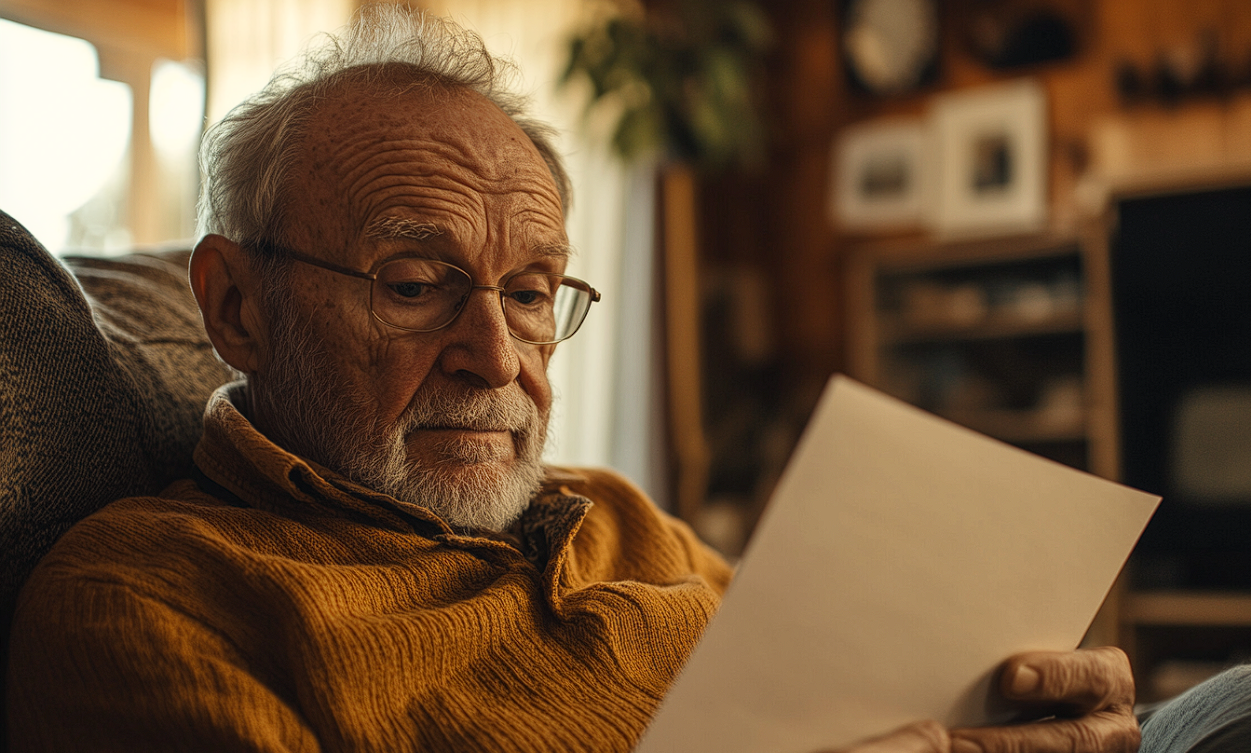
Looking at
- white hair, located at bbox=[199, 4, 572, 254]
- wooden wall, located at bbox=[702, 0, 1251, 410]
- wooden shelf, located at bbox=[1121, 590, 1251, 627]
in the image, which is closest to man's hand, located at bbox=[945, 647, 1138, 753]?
white hair, located at bbox=[199, 4, 572, 254]

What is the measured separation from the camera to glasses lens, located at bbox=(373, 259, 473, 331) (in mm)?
917

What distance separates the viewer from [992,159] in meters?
3.57

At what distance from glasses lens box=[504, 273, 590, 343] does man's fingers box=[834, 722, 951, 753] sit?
56 cm

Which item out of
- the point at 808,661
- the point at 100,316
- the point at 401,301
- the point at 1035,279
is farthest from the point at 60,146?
the point at 1035,279

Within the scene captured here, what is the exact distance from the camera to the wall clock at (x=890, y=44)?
374 cm

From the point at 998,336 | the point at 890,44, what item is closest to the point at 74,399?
the point at 998,336

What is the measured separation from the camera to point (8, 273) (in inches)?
33.4

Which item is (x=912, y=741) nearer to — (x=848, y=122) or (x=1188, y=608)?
(x=1188, y=608)

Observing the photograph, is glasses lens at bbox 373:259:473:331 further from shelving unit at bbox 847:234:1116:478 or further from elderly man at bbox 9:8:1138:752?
shelving unit at bbox 847:234:1116:478

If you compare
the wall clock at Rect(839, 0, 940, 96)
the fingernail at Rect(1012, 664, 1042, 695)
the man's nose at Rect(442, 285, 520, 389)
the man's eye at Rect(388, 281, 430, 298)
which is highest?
the wall clock at Rect(839, 0, 940, 96)

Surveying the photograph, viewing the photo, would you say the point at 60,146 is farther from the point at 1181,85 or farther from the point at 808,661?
the point at 1181,85

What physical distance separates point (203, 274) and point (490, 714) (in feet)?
1.89

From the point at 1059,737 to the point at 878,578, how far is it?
0.25 m

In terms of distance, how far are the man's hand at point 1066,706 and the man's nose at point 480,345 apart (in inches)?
20.7
